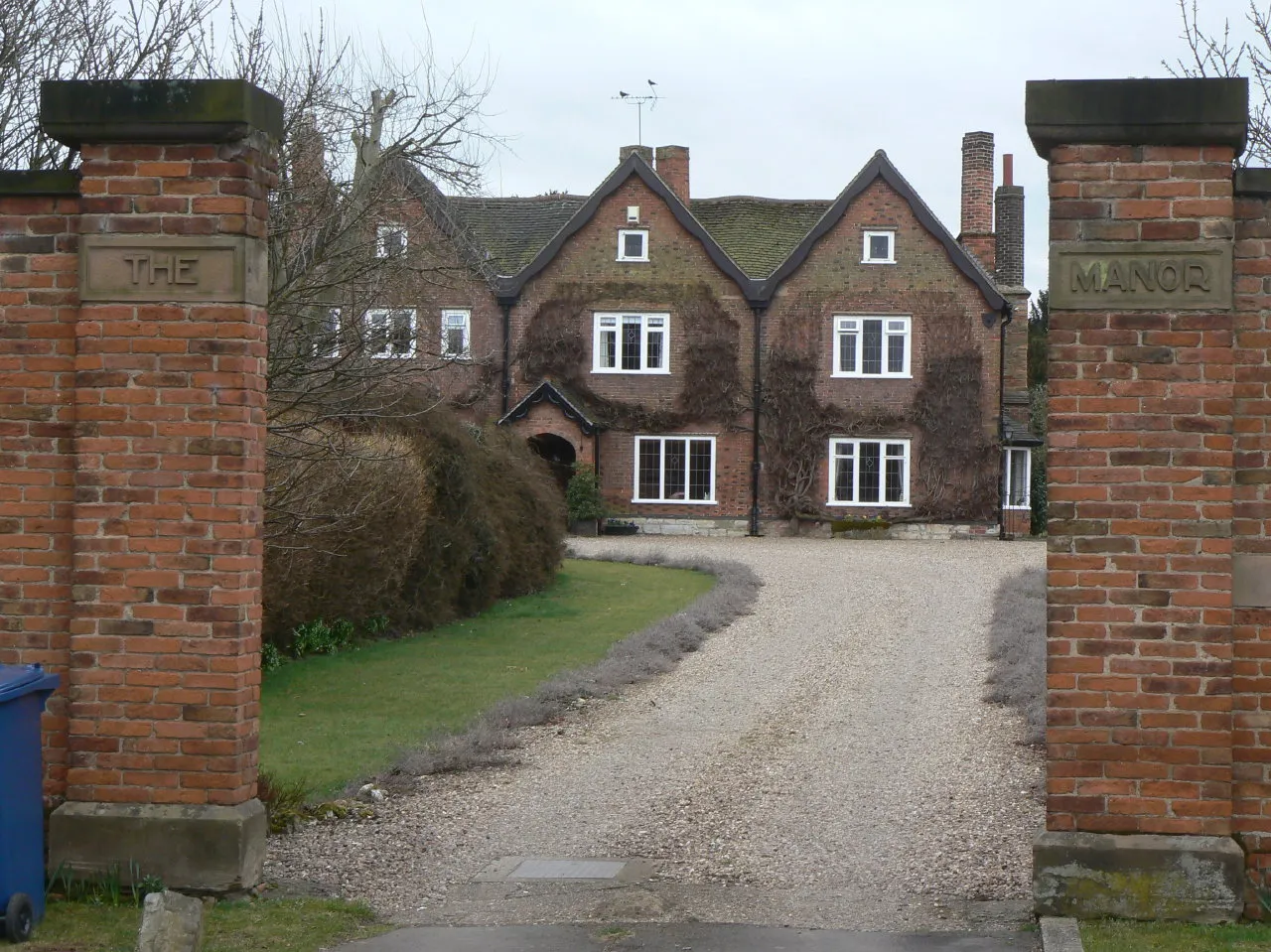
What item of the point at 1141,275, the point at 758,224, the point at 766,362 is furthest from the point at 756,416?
the point at 1141,275

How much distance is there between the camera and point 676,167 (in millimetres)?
37688

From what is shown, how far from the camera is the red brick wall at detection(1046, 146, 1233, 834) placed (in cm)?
623

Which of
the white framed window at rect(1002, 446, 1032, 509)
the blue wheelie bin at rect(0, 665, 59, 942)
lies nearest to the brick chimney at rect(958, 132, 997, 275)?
the white framed window at rect(1002, 446, 1032, 509)

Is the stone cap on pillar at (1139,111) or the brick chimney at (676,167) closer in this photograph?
the stone cap on pillar at (1139,111)

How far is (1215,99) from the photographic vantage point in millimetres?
6184

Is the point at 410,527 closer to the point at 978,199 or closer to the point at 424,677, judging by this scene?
the point at 424,677

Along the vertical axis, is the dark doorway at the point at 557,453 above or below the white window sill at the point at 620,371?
below

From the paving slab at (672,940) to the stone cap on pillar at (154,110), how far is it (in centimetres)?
359

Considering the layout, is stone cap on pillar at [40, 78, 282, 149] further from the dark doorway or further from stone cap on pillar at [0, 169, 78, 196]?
the dark doorway

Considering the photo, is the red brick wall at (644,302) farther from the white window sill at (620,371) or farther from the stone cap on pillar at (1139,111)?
the stone cap on pillar at (1139,111)

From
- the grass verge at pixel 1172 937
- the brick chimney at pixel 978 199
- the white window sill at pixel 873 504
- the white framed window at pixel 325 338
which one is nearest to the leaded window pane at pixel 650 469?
the white window sill at pixel 873 504

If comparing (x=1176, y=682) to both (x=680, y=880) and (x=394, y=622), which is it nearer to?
(x=680, y=880)

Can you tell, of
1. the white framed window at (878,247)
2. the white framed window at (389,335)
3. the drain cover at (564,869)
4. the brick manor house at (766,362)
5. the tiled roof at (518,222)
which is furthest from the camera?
the tiled roof at (518,222)

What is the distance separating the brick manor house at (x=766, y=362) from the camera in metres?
35.1
